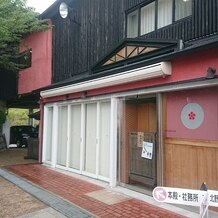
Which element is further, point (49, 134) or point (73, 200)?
point (49, 134)

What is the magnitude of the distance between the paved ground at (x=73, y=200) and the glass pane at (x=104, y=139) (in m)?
0.51

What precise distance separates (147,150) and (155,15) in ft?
13.1

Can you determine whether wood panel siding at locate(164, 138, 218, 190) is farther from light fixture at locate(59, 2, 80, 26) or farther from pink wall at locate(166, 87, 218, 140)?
light fixture at locate(59, 2, 80, 26)

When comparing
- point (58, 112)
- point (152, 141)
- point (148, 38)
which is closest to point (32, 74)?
point (58, 112)

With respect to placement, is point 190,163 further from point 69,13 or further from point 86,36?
point 69,13

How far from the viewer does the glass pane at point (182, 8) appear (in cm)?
793

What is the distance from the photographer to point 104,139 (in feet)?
30.7

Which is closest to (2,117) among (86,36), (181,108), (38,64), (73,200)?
(38,64)

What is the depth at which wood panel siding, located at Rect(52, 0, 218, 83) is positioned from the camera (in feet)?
24.4

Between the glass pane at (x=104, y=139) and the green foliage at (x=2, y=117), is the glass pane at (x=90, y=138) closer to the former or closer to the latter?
the glass pane at (x=104, y=139)

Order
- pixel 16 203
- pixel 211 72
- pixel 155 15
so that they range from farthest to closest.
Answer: pixel 155 15 < pixel 16 203 < pixel 211 72

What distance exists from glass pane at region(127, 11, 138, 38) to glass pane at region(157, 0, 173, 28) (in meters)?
1.06

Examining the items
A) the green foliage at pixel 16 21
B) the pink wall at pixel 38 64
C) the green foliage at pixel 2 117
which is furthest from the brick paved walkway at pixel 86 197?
the green foliage at pixel 2 117

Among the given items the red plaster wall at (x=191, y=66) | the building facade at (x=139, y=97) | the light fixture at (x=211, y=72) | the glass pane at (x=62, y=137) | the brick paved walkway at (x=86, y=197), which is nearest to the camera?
the light fixture at (x=211, y=72)
